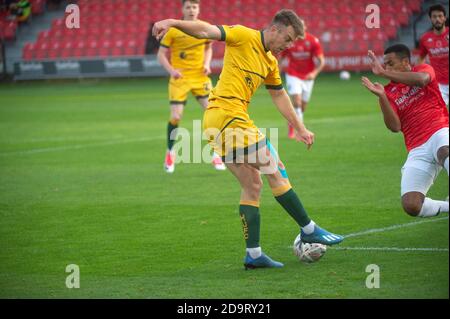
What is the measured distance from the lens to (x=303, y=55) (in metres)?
18.9

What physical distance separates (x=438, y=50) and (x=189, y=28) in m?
8.58

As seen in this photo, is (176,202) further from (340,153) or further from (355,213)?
(340,153)

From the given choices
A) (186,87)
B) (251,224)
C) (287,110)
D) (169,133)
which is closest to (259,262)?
(251,224)

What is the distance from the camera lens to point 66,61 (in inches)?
1361

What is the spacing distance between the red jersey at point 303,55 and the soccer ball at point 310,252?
11431 mm

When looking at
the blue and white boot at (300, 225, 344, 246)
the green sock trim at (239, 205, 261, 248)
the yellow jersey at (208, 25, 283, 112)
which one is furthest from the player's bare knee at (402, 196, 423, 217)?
the yellow jersey at (208, 25, 283, 112)

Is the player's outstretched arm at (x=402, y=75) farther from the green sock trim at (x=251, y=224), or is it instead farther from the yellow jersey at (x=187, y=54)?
the yellow jersey at (x=187, y=54)

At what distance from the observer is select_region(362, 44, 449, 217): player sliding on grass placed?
25.7ft

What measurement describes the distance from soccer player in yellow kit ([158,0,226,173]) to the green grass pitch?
2.65 ft

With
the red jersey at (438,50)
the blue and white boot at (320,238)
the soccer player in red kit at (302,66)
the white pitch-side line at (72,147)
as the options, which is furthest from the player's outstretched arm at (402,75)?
the soccer player in red kit at (302,66)

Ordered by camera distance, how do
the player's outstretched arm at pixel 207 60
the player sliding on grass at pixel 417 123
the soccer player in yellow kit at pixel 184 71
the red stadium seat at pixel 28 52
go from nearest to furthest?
1. the player sliding on grass at pixel 417 123
2. the soccer player in yellow kit at pixel 184 71
3. the player's outstretched arm at pixel 207 60
4. the red stadium seat at pixel 28 52

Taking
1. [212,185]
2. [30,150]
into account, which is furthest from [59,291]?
[30,150]

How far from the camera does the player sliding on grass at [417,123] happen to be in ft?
25.7

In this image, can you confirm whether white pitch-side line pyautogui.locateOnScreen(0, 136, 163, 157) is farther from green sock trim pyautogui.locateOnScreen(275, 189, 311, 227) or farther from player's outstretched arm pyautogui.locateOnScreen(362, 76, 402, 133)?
player's outstretched arm pyautogui.locateOnScreen(362, 76, 402, 133)
